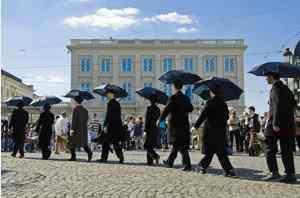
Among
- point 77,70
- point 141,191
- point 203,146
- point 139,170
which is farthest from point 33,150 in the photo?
point 77,70

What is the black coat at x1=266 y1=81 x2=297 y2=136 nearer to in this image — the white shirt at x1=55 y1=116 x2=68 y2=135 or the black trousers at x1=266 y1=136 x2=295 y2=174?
the black trousers at x1=266 y1=136 x2=295 y2=174

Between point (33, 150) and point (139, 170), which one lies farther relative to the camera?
point (33, 150)

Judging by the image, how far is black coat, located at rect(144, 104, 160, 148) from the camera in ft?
40.3


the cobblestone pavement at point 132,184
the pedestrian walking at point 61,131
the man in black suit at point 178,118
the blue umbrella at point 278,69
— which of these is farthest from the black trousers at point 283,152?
the pedestrian walking at point 61,131

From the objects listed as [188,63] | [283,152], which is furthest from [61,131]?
[188,63]

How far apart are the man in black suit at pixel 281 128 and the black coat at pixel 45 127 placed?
6.91 metres

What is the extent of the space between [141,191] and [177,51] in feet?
235

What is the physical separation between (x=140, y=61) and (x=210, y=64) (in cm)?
1038

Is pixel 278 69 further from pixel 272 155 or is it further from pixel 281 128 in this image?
pixel 272 155

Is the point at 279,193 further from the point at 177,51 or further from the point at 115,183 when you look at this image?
the point at 177,51

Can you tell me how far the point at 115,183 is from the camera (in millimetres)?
8531

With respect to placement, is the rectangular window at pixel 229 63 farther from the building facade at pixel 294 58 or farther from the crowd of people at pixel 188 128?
the crowd of people at pixel 188 128

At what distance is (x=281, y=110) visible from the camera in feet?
29.9

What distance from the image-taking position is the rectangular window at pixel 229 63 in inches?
3071
